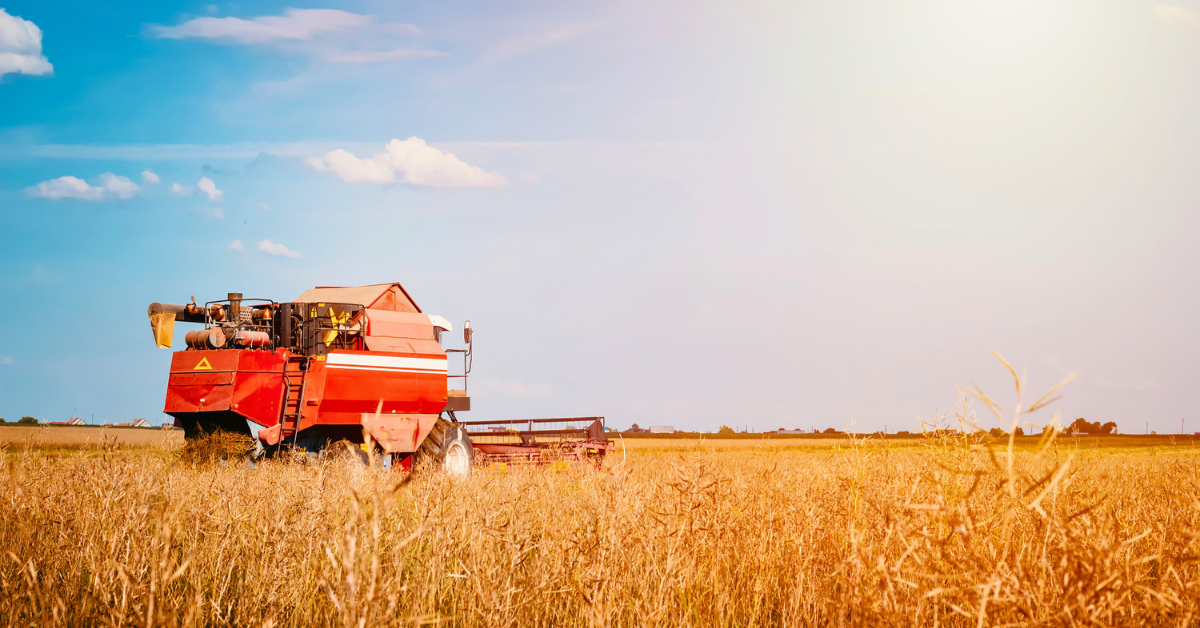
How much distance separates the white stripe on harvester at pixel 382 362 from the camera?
11.5 metres

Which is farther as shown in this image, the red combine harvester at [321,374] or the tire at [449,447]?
the tire at [449,447]

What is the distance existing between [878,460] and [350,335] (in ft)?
28.8

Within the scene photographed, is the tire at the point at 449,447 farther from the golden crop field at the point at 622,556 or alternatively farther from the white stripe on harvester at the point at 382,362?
the golden crop field at the point at 622,556

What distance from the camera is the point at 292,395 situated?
11164mm

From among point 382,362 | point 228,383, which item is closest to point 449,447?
point 382,362

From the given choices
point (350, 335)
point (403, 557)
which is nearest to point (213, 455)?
point (350, 335)

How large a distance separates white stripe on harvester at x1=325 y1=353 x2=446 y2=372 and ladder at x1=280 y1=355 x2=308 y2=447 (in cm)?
40

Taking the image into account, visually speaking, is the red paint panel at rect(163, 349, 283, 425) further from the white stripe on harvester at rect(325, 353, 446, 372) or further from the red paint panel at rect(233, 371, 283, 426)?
the white stripe on harvester at rect(325, 353, 446, 372)

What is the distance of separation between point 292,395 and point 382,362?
153 cm

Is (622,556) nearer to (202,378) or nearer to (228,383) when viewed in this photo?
(228,383)

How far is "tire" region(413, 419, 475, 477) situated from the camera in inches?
512

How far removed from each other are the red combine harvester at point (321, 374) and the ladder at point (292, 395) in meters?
0.02

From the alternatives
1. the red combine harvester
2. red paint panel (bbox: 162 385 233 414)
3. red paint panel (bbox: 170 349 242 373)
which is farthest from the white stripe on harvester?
red paint panel (bbox: 162 385 233 414)

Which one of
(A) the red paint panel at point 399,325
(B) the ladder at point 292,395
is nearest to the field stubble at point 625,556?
(B) the ladder at point 292,395
